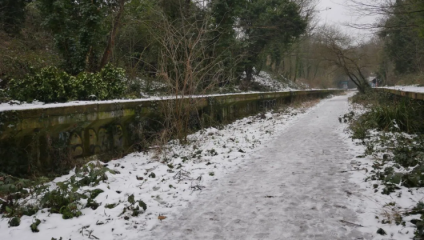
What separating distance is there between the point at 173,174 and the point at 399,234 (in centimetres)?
362

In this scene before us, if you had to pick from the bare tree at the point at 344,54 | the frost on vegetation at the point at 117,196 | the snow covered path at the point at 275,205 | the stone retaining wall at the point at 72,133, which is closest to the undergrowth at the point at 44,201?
the frost on vegetation at the point at 117,196

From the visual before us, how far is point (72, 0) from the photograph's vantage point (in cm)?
1238

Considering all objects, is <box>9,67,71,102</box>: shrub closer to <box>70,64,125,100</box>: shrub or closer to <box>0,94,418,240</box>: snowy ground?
<box>70,64,125,100</box>: shrub

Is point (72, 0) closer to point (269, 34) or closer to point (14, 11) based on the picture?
point (14, 11)

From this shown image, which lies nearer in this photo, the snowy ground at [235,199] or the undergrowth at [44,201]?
the snowy ground at [235,199]

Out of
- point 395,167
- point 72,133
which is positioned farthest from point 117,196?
point 395,167

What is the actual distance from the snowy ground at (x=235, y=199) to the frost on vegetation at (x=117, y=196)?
0.02 meters

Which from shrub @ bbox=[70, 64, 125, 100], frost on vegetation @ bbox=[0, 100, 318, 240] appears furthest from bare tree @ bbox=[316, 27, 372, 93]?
frost on vegetation @ bbox=[0, 100, 318, 240]

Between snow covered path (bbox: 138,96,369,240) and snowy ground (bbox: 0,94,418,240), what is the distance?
1 cm

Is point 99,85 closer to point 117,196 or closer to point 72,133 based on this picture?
point 72,133

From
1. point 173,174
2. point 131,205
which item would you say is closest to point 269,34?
point 173,174

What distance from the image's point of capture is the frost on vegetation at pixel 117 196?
3441mm

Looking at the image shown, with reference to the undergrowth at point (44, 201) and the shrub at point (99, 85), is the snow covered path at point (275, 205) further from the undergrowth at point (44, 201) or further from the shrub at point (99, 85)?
the shrub at point (99, 85)

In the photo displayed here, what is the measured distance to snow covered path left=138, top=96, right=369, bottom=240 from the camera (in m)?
3.29
